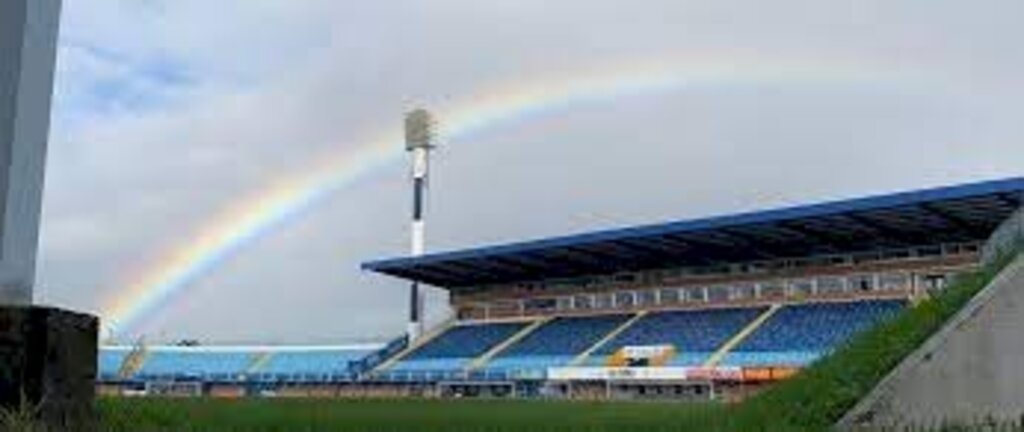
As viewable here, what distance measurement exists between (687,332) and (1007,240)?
147 feet

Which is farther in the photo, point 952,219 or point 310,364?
point 310,364

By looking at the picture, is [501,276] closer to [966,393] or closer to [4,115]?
[966,393]

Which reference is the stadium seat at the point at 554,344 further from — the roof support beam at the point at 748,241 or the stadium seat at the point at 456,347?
the roof support beam at the point at 748,241

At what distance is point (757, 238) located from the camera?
2454 inches

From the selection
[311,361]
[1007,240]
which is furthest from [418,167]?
[1007,240]

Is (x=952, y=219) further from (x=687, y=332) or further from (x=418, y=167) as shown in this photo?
(x=418, y=167)

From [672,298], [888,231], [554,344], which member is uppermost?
[888,231]

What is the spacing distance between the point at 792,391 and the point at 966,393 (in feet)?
6.52

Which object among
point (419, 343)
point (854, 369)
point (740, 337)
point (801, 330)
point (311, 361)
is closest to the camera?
point (854, 369)

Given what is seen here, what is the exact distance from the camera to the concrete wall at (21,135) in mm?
7570

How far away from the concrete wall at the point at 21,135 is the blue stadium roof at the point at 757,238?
4381 centimetres

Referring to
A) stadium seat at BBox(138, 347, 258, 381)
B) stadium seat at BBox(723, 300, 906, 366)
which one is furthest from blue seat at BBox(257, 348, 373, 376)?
stadium seat at BBox(723, 300, 906, 366)

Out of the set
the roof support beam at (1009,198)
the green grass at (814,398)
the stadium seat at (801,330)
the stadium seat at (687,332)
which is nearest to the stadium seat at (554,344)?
the stadium seat at (687,332)

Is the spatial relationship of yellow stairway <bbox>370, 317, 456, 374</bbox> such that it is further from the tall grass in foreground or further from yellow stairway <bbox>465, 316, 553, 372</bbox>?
the tall grass in foreground
